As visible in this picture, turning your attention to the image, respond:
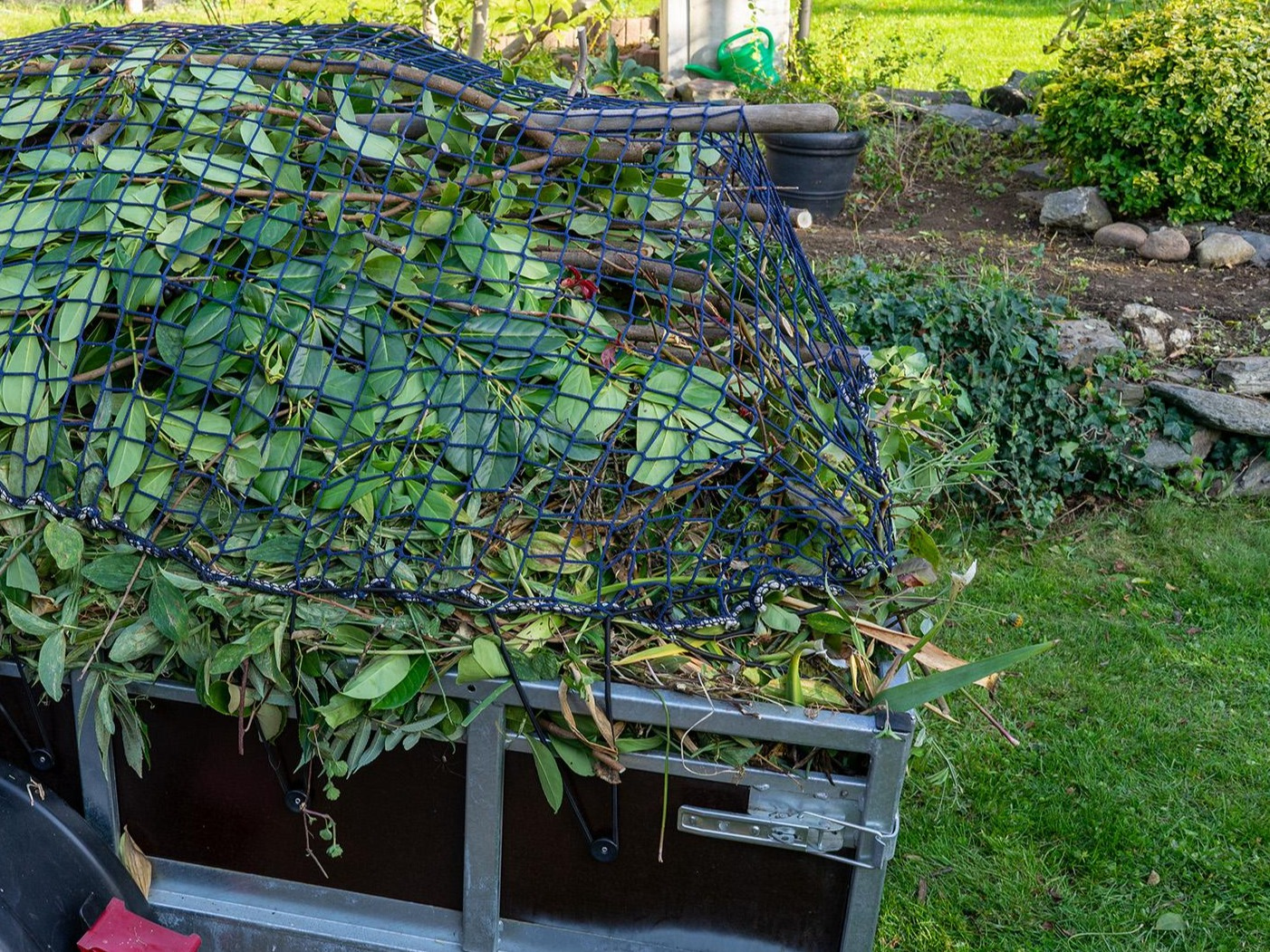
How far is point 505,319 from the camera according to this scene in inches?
68.4

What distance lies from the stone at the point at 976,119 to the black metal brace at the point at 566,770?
6.22 m

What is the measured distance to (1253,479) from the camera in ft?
14.9

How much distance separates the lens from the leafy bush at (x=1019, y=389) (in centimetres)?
429

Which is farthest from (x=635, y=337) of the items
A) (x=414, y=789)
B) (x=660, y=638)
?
(x=414, y=789)

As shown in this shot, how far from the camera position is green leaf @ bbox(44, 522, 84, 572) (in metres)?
1.66

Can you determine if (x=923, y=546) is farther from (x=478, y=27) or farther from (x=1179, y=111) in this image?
A: (x=1179, y=111)

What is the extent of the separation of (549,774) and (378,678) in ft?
0.91

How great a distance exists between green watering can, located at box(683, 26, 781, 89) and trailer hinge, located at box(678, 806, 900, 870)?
652 cm

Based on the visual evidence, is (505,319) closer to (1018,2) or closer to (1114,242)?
(1114,242)

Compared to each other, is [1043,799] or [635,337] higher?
[635,337]

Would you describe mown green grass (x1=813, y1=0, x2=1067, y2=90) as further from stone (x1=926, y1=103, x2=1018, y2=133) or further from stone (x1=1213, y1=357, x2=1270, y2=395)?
stone (x1=1213, y1=357, x2=1270, y2=395)

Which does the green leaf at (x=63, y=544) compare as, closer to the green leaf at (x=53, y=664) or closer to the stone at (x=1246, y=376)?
the green leaf at (x=53, y=664)

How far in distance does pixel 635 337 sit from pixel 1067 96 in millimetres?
5082

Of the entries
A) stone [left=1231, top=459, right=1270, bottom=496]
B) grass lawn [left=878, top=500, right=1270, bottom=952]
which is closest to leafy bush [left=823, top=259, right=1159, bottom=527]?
grass lawn [left=878, top=500, right=1270, bottom=952]
